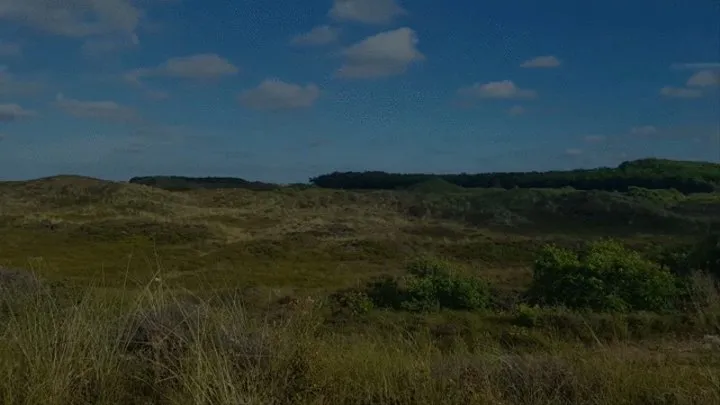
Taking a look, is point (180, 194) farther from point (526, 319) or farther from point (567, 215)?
point (526, 319)

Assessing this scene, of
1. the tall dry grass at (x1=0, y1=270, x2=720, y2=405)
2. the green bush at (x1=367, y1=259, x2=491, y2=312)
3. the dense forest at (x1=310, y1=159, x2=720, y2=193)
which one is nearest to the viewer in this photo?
the tall dry grass at (x1=0, y1=270, x2=720, y2=405)

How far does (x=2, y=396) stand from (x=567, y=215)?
72965mm

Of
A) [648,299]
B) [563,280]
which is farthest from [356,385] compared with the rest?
[563,280]

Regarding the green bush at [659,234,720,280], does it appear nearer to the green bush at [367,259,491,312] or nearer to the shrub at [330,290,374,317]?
the green bush at [367,259,491,312]

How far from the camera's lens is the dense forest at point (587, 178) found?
107188 millimetres

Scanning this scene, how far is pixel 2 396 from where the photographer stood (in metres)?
5.14

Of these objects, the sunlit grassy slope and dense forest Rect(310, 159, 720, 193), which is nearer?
the sunlit grassy slope

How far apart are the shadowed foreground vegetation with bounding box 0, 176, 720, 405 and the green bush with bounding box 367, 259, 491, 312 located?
0.07m

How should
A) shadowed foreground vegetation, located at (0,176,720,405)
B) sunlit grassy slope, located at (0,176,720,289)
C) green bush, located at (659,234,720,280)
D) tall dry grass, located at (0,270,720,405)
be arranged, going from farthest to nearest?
sunlit grassy slope, located at (0,176,720,289) < green bush, located at (659,234,720,280) < shadowed foreground vegetation, located at (0,176,720,405) < tall dry grass, located at (0,270,720,405)

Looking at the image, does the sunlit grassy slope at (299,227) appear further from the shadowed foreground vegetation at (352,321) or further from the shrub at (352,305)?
the shrub at (352,305)

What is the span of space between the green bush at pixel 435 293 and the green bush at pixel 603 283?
5.59ft

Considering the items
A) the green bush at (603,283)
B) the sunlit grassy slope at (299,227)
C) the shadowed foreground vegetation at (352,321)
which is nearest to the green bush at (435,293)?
the shadowed foreground vegetation at (352,321)

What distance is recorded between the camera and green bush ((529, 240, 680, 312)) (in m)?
18.9

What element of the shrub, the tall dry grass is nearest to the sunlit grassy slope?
the shrub
